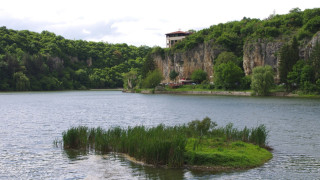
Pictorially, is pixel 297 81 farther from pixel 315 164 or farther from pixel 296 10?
pixel 315 164

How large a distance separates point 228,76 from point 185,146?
87190 millimetres

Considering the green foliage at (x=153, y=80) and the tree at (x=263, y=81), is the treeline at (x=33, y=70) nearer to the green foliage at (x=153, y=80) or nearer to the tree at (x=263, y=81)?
the green foliage at (x=153, y=80)

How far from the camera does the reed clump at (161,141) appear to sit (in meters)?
20.5

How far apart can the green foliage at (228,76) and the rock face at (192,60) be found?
25789mm

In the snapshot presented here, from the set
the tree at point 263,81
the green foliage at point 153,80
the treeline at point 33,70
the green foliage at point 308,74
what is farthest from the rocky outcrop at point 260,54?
the treeline at point 33,70

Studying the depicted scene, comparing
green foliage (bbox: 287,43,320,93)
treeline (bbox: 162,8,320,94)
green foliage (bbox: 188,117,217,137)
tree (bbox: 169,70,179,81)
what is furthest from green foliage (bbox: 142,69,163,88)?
green foliage (bbox: 188,117,217,137)

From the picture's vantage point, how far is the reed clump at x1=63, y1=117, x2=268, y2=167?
807 inches

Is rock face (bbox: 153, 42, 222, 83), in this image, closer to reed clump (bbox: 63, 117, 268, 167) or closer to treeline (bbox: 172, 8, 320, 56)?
treeline (bbox: 172, 8, 320, 56)

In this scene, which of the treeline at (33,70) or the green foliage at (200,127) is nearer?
the green foliage at (200,127)

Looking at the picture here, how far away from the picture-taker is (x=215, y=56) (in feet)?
448

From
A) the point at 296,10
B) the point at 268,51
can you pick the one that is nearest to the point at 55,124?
the point at 268,51

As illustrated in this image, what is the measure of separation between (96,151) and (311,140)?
57.3 feet

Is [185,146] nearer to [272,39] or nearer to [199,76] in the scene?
[272,39]

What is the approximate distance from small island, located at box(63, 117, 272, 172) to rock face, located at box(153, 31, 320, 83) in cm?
7436
